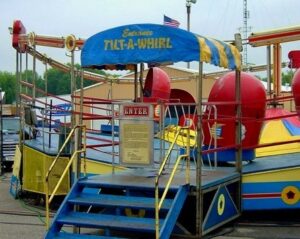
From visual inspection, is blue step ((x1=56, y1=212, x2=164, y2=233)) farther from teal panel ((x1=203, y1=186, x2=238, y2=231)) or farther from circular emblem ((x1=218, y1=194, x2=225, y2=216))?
circular emblem ((x1=218, y1=194, x2=225, y2=216))

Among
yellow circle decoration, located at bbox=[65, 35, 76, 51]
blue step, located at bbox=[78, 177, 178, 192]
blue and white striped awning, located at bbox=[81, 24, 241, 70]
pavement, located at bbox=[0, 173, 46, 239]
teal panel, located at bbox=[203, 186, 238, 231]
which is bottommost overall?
pavement, located at bbox=[0, 173, 46, 239]

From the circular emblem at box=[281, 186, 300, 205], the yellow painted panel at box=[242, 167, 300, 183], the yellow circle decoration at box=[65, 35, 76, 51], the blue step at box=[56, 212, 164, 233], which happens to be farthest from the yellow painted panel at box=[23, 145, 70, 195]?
the circular emblem at box=[281, 186, 300, 205]

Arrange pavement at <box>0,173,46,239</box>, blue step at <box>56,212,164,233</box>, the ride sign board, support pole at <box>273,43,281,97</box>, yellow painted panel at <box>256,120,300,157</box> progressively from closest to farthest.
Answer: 1. blue step at <box>56,212,164,233</box>
2. the ride sign board
3. pavement at <box>0,173,46,239</box>
4. yellow painted panel at <box>256,120,300,157</box>
5. support pole at <box>273,43,281,97</box>

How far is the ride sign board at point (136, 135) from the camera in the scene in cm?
900

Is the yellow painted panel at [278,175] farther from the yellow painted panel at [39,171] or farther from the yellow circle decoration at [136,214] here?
the yellow painted panel at [39,171]

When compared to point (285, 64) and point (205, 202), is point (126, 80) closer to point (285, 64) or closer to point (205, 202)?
→ point (285, 64)

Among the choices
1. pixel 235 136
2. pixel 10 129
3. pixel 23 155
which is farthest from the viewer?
pixel 10 129

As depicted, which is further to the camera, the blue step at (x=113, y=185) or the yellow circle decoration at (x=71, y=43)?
the yellow circle decoration at (x=71, y=43)

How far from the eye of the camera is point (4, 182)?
1694cm

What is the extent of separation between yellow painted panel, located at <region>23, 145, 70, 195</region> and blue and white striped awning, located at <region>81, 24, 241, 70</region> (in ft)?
11.6

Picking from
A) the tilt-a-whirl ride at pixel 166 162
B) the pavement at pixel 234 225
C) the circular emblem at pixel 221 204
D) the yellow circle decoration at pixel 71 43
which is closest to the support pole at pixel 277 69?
the tilt-a-whirl ride at pixel 166 162

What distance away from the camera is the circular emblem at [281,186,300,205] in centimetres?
963

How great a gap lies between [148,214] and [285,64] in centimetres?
1351

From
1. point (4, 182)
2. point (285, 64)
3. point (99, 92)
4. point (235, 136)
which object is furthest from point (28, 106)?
point (99, 92)
